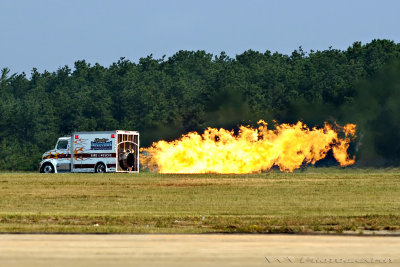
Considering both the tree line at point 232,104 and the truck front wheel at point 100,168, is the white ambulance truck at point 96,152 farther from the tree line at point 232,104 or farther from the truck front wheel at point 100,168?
the tree line at point 232,104

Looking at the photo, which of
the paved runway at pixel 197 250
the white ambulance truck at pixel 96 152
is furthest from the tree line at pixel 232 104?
the paved runway at pixel 197 250

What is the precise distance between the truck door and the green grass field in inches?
146

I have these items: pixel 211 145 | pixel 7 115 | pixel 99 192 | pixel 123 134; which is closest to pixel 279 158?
pixel 211 145

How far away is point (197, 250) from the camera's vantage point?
21641mm

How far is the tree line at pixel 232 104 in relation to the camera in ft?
295

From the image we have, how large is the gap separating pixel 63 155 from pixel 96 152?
294 cm

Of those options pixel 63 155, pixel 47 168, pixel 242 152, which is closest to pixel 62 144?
pixel 63 155

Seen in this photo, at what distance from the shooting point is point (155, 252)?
69.6 ft

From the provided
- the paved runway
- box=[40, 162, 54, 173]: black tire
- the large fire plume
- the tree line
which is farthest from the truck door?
the paved runway

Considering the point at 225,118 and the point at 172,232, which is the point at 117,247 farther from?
the point at 225,118

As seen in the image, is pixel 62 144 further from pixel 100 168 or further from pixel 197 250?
pixel 197 250

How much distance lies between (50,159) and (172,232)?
154 ft

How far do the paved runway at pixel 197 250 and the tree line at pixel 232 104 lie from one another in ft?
213

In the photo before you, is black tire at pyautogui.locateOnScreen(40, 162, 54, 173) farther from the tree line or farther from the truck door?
the tree line
